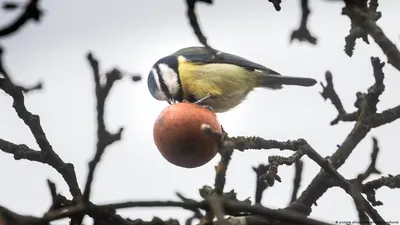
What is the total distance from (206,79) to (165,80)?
32 cm

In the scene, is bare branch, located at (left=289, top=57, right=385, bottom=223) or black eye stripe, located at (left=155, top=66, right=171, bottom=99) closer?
bare branch, located at (left=289, top=57, right=385, bottom=223)

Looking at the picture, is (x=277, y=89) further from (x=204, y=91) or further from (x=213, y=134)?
(x=213, y=134)

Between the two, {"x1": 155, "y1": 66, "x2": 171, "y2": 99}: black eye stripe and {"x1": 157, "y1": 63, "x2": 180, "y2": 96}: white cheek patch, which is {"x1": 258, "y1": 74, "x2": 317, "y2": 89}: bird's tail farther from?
{"x1": 155, "y1": 66, "x2": 171, "y2": 99}: black eye stripe

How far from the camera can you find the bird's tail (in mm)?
5832

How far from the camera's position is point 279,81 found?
600cm

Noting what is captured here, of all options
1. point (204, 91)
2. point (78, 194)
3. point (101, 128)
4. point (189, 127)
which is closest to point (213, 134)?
point (101, 128)

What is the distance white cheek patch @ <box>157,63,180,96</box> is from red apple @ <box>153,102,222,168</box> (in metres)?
1.87

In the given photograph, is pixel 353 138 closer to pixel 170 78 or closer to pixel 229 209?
pixel 229 209

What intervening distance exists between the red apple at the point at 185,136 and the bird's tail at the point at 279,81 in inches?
110

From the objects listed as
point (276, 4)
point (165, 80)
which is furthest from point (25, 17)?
point (165, 80)

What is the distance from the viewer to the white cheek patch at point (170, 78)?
16.4ft

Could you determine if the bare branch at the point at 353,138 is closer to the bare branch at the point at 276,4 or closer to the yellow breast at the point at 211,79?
the bare branch at the point at 276,4

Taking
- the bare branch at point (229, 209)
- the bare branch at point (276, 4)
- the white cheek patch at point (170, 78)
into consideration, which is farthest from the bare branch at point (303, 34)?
the white cheek patch at point (170, 78)

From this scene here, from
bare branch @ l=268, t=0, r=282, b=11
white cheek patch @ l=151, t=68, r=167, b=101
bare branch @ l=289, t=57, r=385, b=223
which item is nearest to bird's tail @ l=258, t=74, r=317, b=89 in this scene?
white cheek patch @ l=151, t=68, r=167, b=101
